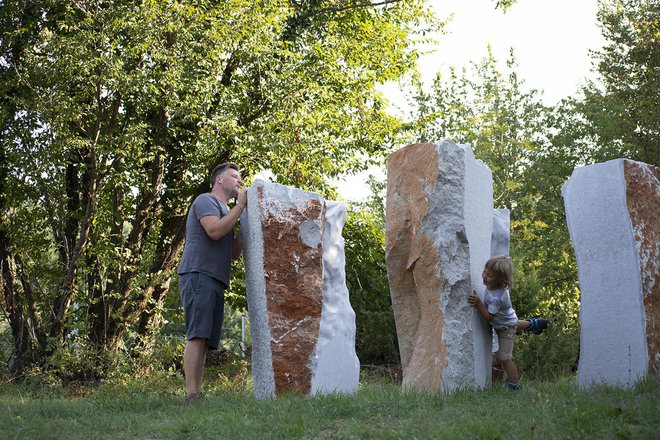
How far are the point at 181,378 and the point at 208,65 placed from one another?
13.3ft

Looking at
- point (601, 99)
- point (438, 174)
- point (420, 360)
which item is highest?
point (601, 99)

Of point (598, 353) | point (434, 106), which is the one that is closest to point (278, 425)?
point (598, 353)

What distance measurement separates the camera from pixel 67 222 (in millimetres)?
9367

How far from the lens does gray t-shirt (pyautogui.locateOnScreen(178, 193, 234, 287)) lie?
5.61 meters

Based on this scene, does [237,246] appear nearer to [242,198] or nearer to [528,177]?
[242,198]

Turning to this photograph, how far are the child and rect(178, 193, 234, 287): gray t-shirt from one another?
2.04 m

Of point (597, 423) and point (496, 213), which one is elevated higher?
point (496, 213)

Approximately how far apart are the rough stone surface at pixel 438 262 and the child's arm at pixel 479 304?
51mm

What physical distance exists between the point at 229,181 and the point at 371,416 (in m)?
2.47

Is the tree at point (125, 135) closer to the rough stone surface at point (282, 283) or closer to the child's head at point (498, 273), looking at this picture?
the rough stone surface at point (282, 283)

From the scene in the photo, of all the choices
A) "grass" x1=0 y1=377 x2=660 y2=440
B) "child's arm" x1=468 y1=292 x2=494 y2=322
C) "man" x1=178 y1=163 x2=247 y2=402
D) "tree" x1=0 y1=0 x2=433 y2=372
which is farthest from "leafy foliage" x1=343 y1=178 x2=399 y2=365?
"man" x1=178 y1=163 x2=247 y2=402

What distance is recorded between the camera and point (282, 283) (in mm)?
5785

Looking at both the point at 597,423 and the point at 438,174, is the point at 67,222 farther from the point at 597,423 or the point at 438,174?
the point at 597,423

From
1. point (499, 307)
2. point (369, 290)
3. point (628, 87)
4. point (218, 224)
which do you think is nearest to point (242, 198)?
point (218, 224)
